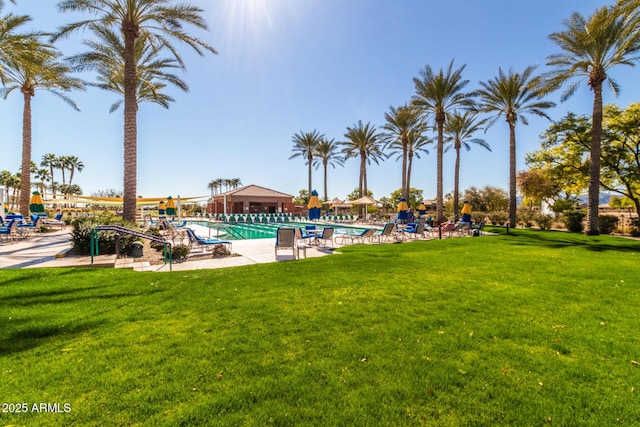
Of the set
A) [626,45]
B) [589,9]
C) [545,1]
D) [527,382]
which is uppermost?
[589,9]

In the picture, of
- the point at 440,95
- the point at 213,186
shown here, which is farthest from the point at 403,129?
the point at 213,186

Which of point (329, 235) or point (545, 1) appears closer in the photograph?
point (329, 235)

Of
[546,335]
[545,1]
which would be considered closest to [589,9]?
[545,1]

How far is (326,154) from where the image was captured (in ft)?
146

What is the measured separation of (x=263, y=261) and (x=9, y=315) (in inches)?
228

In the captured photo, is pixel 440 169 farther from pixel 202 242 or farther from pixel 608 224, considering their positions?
pixel 202 242

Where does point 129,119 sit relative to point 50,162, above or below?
below

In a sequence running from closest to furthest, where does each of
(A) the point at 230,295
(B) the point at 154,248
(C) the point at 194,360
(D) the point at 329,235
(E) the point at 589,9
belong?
(C) the point at 194,360 < (A) the point at 230,295 < (B) the point at 154,248 < (D) the point at 329,235 < (E) the point at 589,9

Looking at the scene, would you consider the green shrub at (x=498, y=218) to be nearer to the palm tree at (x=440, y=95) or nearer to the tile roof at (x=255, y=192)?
the palm tree at (x=440, y=95)

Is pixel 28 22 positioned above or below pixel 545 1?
below

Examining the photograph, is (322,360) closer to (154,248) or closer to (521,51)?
(154,248)

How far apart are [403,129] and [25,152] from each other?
1194 inches

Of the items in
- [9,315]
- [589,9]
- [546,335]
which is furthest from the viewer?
[589,9]

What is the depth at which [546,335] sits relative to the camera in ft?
12.6
